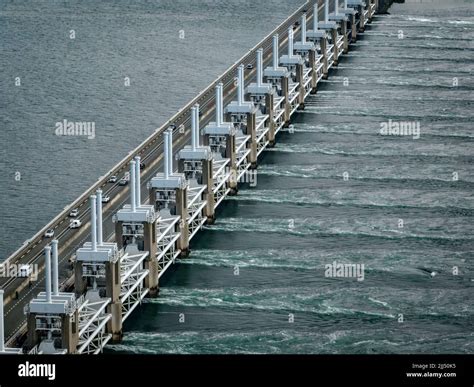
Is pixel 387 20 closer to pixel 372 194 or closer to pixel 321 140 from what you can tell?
pixel 321 140

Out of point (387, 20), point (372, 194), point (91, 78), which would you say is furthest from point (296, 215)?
point (387, 20)

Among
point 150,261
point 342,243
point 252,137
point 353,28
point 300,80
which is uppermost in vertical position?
point 353,28

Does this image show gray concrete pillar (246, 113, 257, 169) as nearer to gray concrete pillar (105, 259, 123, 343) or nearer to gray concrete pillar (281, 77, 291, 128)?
gray concrete pillar (281, 77, 291, 128)

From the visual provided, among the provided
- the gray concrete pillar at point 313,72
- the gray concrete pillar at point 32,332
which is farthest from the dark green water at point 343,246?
the gray concrete pillar at point 32,332

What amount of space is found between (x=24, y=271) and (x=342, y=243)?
26035mm

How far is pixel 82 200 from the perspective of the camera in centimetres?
9575

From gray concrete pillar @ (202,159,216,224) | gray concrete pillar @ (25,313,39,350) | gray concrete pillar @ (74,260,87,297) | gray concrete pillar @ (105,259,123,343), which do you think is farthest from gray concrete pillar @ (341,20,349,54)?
gray concrete pillar @ (25,313,39,350)

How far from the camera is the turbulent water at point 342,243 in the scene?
252ft

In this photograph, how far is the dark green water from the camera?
7688 centimetres

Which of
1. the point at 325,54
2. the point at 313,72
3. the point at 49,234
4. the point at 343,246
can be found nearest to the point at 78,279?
the point at 49,234

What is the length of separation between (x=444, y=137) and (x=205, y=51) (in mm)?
38215

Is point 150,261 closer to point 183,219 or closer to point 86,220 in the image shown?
point 183,219

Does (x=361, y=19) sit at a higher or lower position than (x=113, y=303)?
higher

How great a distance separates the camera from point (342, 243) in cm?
9650
